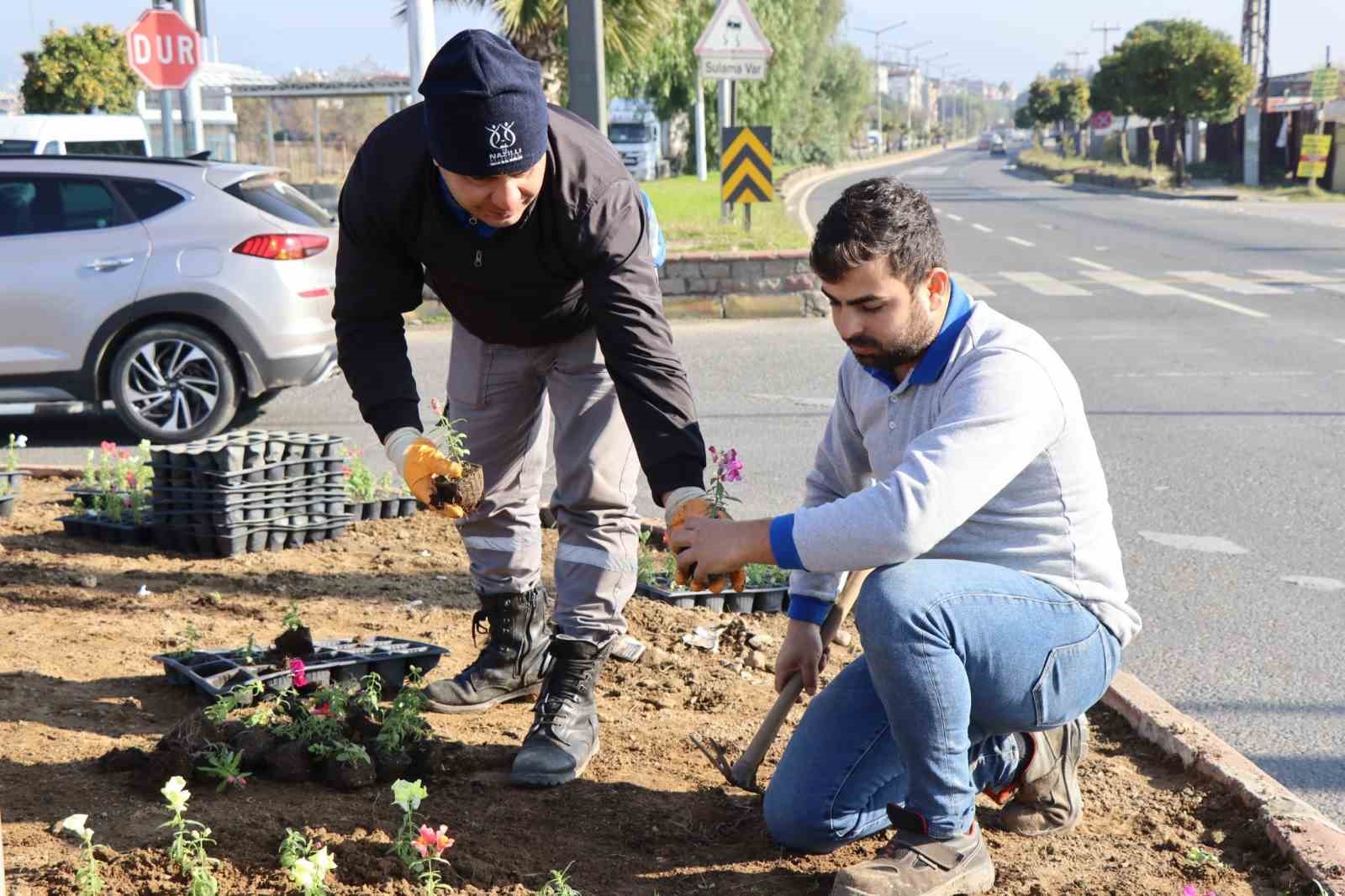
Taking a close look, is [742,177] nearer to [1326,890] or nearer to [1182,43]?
[1326,890]

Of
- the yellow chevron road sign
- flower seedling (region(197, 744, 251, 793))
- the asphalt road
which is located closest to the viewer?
flower seedling (region(197, 744, 251, 793))

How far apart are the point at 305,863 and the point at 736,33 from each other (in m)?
16.2

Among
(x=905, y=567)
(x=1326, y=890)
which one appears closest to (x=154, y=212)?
(x=905, y=567)

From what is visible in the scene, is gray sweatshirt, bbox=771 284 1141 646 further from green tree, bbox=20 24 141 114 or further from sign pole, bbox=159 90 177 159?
green tree, bbox=20 24 141 114

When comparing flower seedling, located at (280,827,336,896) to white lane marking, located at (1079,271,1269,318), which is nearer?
flower seedling, located at (280,827,336,896)

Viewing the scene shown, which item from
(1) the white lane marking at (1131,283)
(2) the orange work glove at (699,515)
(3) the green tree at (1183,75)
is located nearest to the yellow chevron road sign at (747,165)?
(1) the white lane marking at (1131,283)

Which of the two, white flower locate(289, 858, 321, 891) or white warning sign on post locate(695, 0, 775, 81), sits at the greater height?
white warning sign on post locate(695, 0, 775, 81)

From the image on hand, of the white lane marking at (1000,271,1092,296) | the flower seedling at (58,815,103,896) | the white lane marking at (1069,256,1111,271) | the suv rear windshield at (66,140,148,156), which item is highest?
the suv rear windshield at (66,140,148,156)

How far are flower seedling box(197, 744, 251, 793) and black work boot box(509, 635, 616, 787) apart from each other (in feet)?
2.06

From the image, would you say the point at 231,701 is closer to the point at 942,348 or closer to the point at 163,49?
the point at 942,348

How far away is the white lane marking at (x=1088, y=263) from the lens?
18469 mm

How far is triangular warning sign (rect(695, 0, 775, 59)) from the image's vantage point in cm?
1733

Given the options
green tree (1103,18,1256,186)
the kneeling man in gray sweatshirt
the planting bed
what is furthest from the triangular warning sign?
green tree (1103,18,1256,186)

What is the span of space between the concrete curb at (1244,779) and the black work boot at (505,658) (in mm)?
1634
